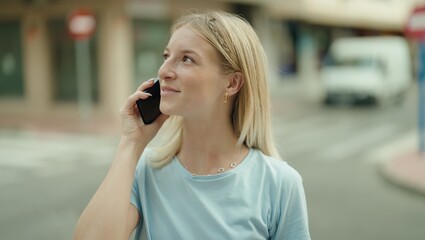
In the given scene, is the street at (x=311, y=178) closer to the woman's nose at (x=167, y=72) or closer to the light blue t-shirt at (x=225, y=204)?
the light blue t-shirt at (x=225, y=204)

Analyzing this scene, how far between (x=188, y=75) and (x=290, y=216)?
0.52 m

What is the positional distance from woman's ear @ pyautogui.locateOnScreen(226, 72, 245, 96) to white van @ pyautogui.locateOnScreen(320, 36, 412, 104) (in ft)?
63.8

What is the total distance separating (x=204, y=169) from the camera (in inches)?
72.7

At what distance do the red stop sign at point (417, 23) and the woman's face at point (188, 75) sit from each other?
8.90 m

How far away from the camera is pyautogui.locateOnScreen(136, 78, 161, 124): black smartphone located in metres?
1.91

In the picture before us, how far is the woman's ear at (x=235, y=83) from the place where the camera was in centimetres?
184

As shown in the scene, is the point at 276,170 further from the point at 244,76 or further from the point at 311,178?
the point at 311,178

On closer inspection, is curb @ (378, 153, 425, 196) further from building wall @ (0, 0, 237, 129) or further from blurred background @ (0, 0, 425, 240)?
building wall @ (0, 0, 237, 129)

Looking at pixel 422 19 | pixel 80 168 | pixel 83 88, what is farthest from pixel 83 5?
pixel 422 19

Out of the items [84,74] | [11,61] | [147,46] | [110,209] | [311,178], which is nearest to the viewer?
[110,209]

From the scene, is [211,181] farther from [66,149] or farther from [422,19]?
[66,149]

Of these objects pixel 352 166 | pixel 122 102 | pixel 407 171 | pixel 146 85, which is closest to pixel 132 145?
pixel 146 85

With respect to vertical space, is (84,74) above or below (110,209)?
below

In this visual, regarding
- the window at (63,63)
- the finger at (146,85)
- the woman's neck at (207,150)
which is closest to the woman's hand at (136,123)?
the finger at (146,85)
